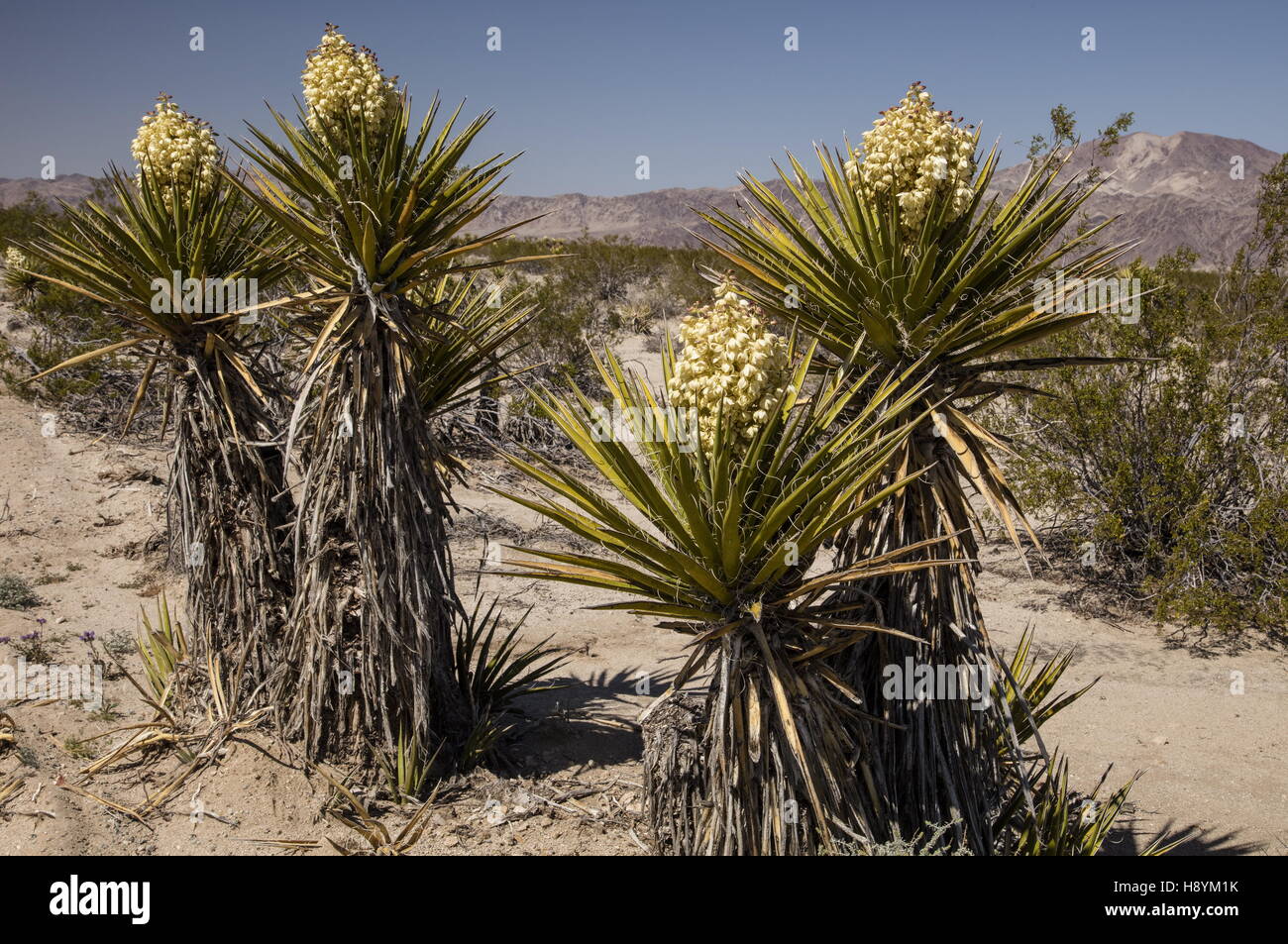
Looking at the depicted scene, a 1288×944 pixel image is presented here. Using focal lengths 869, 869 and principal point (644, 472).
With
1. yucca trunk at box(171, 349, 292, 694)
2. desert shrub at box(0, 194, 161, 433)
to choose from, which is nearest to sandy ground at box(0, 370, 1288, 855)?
desert shrub at box(0, 194, 161, 433)

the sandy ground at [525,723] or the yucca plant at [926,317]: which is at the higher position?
the yucca plant at [926,317]

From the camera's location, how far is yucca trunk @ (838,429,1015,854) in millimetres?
3408

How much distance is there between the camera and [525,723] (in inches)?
213

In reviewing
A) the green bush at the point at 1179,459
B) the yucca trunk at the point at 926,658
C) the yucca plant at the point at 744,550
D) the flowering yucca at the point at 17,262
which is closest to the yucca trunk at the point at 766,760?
the yucca plant at the point at 744,550

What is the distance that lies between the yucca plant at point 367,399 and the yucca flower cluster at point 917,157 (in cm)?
157

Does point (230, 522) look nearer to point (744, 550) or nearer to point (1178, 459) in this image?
point (744, 550)

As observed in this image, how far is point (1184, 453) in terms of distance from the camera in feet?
27.5

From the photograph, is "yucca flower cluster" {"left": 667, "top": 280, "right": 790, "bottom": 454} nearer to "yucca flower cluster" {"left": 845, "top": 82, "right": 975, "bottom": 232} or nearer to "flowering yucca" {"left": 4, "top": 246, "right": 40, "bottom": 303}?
"yucca flower cluster" {"left": 845, "top": 82, "right": 975, "bottom": 232}

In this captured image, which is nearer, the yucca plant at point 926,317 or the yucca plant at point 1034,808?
the yucca plant at point 926,317

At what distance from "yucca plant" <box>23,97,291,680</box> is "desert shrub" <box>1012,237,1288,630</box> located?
6453mm

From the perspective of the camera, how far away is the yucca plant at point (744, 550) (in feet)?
8.85

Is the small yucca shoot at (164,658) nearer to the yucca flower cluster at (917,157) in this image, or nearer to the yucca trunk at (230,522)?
the yucca trunk at (230,522)
